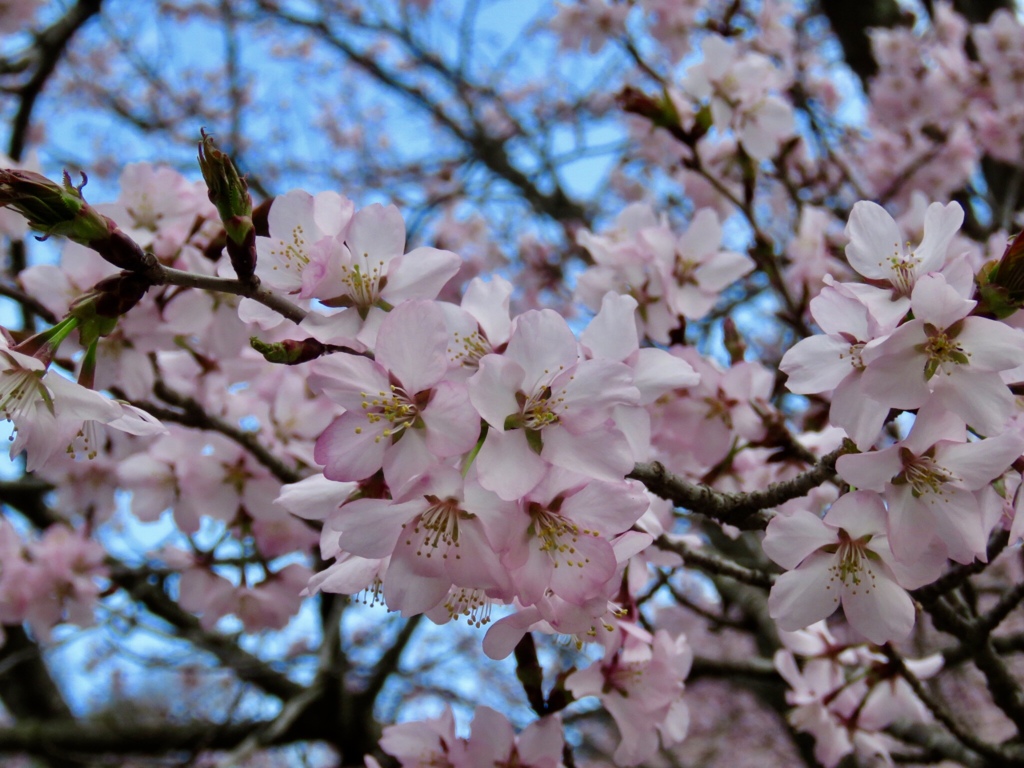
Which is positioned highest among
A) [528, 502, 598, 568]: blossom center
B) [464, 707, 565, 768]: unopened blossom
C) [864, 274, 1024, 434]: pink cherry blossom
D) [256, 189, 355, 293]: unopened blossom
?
[256, 189, 355, 293]: unopened blossom

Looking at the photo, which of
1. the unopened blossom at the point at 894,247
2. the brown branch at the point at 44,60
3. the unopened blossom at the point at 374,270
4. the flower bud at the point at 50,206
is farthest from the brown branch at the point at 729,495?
the brown branch at the point at 44,60

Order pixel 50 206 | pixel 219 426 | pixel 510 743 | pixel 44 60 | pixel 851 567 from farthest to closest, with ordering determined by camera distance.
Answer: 1. pixel 44 60
2. pixel 219 426
3. pixel 510 743
4. pixel 851 567
5. pixel 50 206

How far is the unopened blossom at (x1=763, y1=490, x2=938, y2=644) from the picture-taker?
1015 mm

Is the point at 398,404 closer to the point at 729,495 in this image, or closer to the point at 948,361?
the point at 729,495

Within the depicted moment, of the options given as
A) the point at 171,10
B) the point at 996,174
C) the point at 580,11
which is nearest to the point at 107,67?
the point at 171,10

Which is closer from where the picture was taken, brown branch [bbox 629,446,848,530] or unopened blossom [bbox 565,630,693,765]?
brown branch [bbox 629,446,848,530]

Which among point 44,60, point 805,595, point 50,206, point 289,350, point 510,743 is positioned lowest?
point 510,743

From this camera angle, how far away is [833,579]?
104 centimetres

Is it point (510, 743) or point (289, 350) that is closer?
point (289, 350)

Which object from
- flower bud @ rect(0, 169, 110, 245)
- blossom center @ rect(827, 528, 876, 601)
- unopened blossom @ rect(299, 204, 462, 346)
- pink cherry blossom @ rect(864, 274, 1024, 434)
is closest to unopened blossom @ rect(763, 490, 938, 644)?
blossom center @ rect(827, 528, 876, 601)

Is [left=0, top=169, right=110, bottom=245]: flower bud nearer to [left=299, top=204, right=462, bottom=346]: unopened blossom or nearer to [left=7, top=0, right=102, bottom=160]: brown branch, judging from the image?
[left=299, top=204, right=462, bottom=346]: unopened blossom

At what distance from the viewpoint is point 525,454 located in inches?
34.9

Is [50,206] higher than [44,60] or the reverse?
the reverse

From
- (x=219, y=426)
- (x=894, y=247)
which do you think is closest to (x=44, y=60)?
(x=219, y=426)
